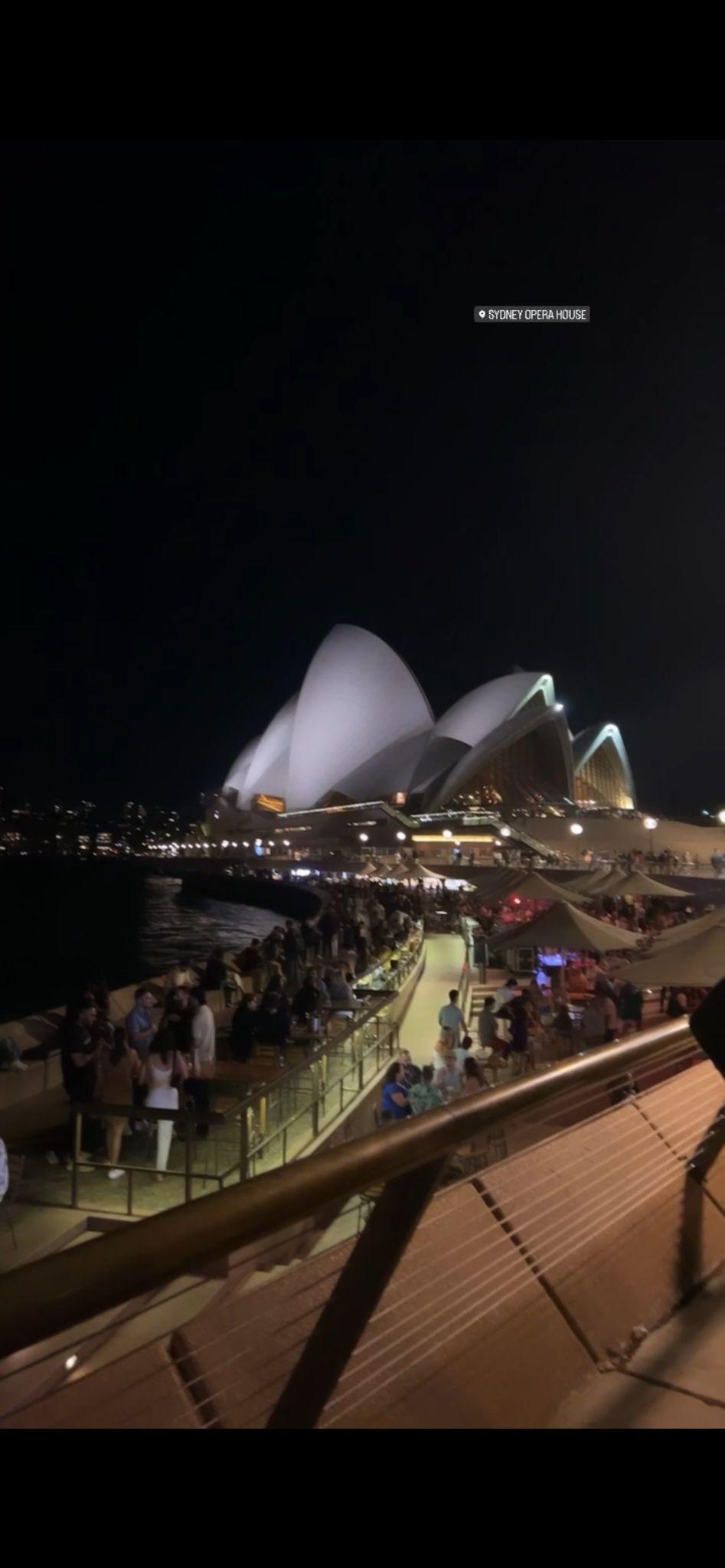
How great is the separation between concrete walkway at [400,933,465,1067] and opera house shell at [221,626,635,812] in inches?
1308

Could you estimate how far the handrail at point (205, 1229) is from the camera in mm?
772

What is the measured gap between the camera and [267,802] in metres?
→ 67.1

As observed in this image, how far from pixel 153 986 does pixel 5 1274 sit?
8.70 meters

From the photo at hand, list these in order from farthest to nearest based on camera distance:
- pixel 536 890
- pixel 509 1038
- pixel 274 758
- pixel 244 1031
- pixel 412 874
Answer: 1. pixel 274 758
2. pixel 412 874
3. pixel 536 890
4. pixel 509 1038
5. pixel 244 1031

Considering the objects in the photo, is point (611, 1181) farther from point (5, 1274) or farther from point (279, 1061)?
point (279, 1061)

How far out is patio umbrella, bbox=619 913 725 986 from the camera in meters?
7.05

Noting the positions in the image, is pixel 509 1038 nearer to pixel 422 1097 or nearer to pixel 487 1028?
pixel 487 1028

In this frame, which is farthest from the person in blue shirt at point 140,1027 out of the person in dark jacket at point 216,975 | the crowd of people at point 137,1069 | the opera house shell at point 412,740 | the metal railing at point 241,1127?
the opera house shell at point 412,740

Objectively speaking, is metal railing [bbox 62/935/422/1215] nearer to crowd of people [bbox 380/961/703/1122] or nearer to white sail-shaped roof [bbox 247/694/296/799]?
crowd of people [bbox 380/961/703/1122]

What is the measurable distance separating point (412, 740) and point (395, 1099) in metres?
47.0

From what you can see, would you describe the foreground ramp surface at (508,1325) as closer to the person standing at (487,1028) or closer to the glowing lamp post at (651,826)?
the person standing at (487,1028)

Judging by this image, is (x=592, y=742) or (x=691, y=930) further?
(x=592, y=742)

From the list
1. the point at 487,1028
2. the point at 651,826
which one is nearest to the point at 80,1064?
the point at 487,1028

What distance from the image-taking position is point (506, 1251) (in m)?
1.88
